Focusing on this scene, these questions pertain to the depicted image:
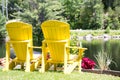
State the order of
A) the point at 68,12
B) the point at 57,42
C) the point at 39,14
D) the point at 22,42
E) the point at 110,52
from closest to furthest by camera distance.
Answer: the point at 57,42, the point at 22,42, the point at 110,52, the point at 39,14, the point at 68,12

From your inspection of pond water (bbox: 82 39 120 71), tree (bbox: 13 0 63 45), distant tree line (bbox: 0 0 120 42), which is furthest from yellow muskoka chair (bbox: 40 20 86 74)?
tree (bbox: 13 0 63 45)

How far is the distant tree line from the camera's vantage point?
1238 inches

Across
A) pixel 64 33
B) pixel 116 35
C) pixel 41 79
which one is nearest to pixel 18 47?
pixel 64 33

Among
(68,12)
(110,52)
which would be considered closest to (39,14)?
(68,12)

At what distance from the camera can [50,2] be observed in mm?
32000

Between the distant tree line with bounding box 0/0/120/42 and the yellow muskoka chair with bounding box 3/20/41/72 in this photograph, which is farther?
the distant tree line with bounding box 0/0/120/42

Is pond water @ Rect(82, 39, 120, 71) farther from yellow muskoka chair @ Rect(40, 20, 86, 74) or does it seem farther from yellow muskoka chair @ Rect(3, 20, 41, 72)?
yellow muskoka chair @ Rect(3, 20, 41, 72)

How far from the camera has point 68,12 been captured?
3828cm

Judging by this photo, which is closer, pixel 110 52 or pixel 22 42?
pixel 22 42

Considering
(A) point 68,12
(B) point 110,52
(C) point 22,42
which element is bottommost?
(B) point 110,52

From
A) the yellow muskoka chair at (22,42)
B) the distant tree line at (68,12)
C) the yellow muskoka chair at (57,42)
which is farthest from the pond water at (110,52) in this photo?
the distant tree line at (68,12)

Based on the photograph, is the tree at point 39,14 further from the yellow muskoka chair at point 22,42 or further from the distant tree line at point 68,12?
the yellow muskoka chair at point 22,42

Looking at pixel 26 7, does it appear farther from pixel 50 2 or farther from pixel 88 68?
pixel 88 68

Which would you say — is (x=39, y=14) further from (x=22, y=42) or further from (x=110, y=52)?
(x=22, y=42)
